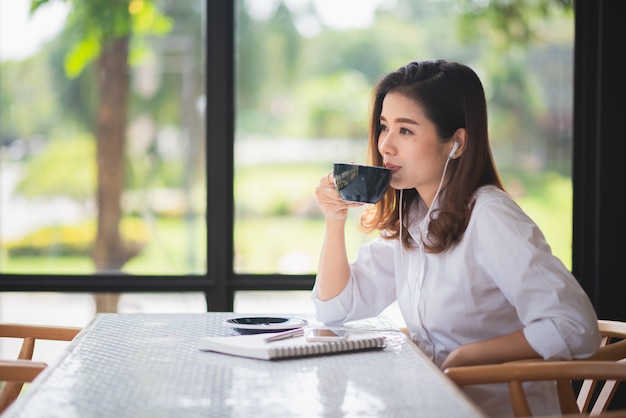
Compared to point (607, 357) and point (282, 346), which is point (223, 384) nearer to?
point (282, 346)

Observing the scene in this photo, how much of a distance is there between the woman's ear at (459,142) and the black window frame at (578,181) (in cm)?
111

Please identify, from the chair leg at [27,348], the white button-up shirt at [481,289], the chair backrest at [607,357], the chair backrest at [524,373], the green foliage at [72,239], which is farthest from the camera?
the green foliage at [72,239]

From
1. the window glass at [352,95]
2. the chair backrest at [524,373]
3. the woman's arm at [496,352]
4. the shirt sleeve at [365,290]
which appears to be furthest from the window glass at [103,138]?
the chair backrest at [524,373]

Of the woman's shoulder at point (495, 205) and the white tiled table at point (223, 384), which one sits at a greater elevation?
the woman's shoulder at point (495, 205)

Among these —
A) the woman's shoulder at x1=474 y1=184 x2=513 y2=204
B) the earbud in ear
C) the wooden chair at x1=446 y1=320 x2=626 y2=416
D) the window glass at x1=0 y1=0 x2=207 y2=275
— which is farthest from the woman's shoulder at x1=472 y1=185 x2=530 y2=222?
the window glass at x1=0 y1=0 x2=207 y2=275

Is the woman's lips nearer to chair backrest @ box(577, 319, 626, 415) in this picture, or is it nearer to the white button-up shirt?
the white button-up shirt

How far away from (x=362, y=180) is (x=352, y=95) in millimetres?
1215

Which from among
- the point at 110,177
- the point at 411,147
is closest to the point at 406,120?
the point at 411,147

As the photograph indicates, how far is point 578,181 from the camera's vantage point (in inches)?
115

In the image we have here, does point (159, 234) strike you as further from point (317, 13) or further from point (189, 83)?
point (317, 13)

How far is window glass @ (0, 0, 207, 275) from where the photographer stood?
293 cm

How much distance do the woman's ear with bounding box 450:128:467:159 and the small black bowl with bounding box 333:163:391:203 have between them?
0.21 metres

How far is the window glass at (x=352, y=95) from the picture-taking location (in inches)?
116

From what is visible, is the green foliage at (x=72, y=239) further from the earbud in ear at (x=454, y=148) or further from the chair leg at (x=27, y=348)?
the earbud in ear at (x=454, y=148)
